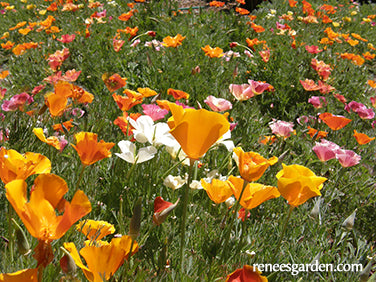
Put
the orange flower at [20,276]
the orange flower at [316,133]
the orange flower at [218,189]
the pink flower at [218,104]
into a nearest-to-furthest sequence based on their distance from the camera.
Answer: the orange flower at [20,276], the orange flower at [218,189], the pink flower at [218,104], the orange flower at [316,133]

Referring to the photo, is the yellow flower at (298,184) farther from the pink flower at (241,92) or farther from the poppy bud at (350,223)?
the pink flower at (241,92)

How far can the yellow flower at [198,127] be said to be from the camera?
82 centimetres

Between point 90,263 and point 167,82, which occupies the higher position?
point 90,263

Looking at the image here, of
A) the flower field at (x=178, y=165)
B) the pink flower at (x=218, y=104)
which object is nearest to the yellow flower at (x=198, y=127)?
the flower field at (x=178, y=165)

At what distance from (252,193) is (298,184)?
0.16 meters

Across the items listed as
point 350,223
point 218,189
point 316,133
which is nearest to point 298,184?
point 218,189

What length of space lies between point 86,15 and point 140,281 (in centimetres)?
455

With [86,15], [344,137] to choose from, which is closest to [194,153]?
[344,137]

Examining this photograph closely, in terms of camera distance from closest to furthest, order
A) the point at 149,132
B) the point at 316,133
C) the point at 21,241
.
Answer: the point at 21,241
the point at 149,132
the point at 316,133

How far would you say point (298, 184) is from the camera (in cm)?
97

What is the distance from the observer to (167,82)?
9.94ft

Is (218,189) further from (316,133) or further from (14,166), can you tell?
(316,133)

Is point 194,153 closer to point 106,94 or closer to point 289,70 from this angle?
point 106,94

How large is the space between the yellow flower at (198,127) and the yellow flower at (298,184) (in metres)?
0.27
